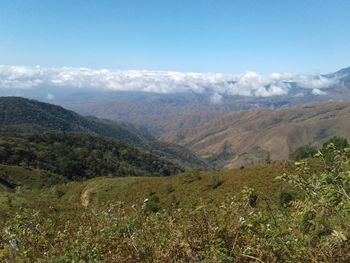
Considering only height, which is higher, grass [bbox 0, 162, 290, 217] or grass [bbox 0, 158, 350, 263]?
grass [bbox 0, 158, 350, 263]

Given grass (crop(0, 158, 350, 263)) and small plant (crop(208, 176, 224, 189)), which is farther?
small plant (crop(208, 176, 224, 189))

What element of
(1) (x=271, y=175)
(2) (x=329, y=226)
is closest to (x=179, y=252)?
(2) (x=329, y=226)

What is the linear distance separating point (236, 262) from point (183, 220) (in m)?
1.63

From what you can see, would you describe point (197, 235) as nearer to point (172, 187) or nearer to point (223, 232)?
point (223, 232)

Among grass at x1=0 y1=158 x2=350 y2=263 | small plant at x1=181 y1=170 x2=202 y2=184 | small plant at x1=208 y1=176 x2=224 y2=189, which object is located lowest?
small plant at x1=181 y1=170 x2=202 y2=184

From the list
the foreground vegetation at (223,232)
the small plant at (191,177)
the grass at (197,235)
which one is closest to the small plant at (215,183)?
the small plant at (191,177)

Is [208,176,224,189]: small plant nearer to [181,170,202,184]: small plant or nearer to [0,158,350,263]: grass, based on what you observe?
[181,170,202,184]: small plant

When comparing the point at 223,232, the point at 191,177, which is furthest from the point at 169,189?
the point at 223,232

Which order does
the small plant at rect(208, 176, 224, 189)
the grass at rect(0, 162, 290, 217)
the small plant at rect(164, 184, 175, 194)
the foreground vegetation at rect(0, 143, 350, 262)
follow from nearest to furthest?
the foreground vegetation at rect(0, 143, 350, 262)
the grass at rect(0, 162, 290, 217)
the small plant at rect(208, 176, 224, 189)
the small plant at rect(164, 184, 175, 194)

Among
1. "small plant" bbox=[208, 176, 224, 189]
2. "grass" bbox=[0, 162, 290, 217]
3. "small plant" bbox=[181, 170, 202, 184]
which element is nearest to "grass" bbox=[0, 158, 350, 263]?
"grass" bbox=[0, 162, 290, 217]

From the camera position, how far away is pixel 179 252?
6.56 meters

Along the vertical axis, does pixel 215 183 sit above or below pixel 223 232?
below

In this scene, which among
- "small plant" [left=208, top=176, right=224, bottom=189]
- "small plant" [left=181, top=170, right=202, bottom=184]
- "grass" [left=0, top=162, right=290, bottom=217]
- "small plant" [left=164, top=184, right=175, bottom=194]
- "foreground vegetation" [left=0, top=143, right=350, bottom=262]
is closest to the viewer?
"foreground vegetation" [left=0, top=143, right=350, bottom=262]

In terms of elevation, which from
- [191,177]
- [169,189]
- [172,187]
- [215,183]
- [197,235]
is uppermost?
[197,235]
